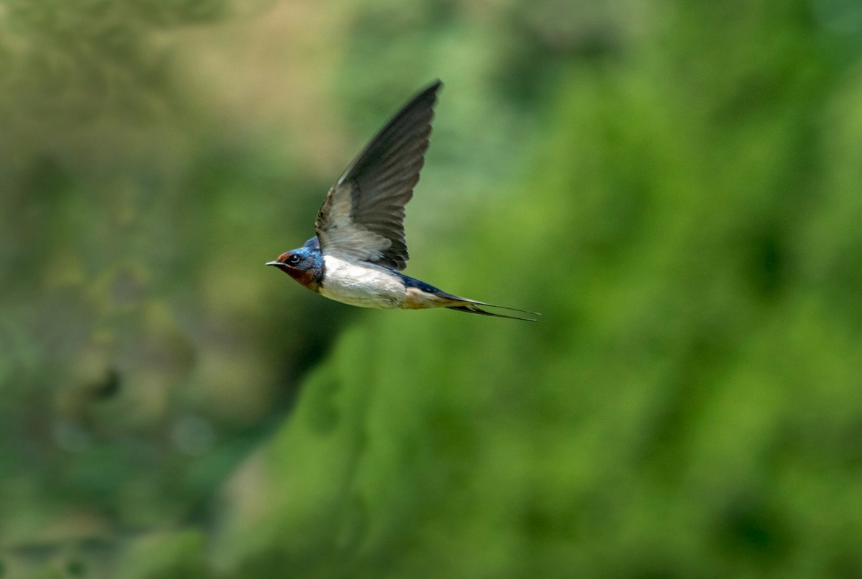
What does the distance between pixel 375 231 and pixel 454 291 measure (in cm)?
250

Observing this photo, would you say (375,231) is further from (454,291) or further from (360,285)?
(454,291)

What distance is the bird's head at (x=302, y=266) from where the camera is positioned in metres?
1.06

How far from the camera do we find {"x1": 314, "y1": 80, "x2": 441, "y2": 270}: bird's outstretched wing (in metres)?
1.13

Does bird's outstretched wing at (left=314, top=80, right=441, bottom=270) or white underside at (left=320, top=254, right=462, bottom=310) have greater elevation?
bird's outstretched wing at (left=314, top=80, right=441, bottom=270)

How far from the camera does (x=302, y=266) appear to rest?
3.51 feet

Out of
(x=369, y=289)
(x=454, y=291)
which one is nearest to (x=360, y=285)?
(x=369, y=289)

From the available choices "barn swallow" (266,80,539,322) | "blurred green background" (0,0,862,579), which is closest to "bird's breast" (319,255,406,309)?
"barn swallow" (266,80,539,322)

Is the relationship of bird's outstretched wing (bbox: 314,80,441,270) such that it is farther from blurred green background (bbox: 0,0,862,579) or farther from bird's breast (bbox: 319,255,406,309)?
blurred green background (bbox: 0,0,862,579)

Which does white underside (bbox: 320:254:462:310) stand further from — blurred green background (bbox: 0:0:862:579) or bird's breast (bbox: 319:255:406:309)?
blurred green background (bbox: 0:0:862:579)

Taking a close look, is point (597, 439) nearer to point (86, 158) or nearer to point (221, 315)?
point (221, 315)

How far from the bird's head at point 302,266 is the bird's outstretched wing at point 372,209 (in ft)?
0.15

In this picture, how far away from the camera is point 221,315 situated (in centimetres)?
400

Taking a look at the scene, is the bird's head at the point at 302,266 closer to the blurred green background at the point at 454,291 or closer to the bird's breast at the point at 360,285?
the bird's breast at the point at 360,285

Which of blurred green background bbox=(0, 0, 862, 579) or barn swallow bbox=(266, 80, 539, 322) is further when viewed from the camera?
blurred green background bbox=(0, 0, 862, 579)
